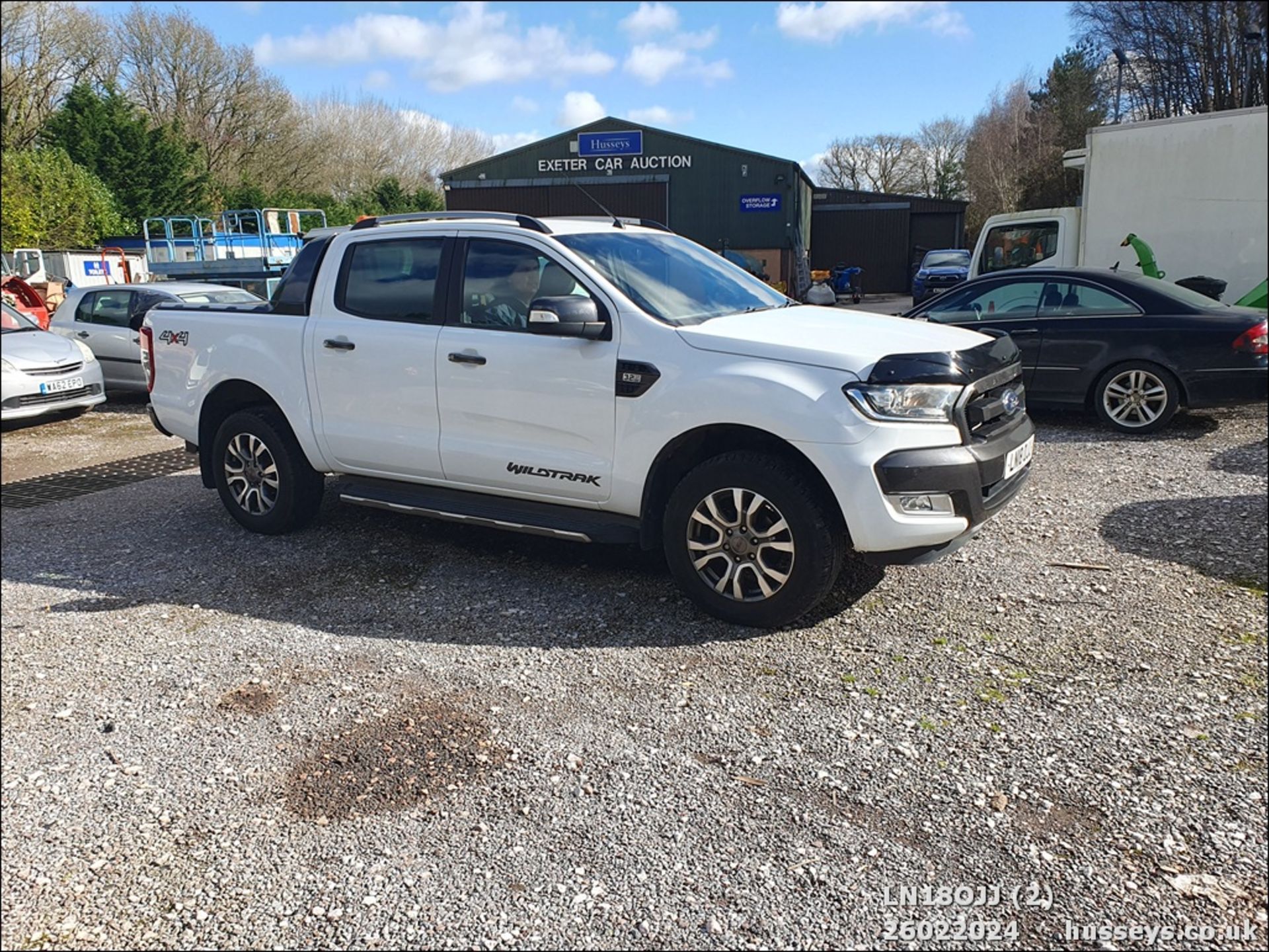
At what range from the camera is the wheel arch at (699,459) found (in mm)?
4258

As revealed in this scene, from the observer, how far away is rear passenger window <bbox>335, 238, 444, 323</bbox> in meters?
5.14

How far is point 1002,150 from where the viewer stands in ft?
4.83

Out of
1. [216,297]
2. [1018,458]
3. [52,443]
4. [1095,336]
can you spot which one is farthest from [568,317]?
[216,297]

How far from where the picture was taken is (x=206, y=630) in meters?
4.17

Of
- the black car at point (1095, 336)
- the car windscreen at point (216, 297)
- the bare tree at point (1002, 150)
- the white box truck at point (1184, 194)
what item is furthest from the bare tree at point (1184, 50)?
the car windscreen at point (216, 297)

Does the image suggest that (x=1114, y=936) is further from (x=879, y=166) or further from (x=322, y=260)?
(x=322, y=260)

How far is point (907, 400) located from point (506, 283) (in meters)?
2.19

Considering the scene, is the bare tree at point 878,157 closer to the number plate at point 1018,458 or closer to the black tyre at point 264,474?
the number plate at point 1018,458

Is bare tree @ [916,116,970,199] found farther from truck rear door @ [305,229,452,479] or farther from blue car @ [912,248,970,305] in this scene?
blue car @ [912,248,970,305]

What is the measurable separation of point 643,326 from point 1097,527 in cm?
328

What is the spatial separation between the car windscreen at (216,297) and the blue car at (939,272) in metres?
18.8

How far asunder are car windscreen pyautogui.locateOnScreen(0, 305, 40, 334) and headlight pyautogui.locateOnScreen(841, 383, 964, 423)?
3.44m

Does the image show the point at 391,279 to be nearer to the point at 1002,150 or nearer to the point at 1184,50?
the point at 1002,150

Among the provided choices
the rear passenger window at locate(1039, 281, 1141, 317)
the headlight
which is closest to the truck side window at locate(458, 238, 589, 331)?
the headlight
